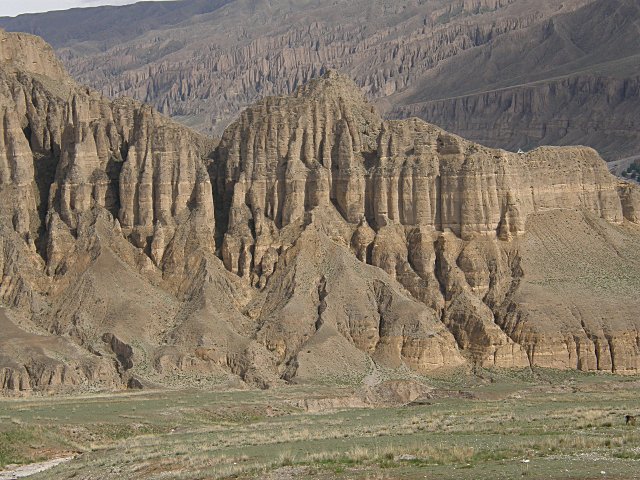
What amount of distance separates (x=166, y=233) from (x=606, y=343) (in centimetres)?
2677

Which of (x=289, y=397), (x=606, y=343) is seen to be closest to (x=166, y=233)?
(x=289, y=397)

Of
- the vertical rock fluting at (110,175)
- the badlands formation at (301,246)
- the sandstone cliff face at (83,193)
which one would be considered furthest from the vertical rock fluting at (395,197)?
the sandstone cliff face at (83,193)

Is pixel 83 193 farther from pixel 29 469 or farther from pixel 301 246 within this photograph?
pixel 29 469

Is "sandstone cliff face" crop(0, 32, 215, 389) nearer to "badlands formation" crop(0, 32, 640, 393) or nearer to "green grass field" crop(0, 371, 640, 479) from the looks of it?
"badlands formation" crop(0, 32, 640, 393)

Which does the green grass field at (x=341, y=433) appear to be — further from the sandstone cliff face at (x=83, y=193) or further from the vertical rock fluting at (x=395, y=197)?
the sandstone cliff face at (x=83, y=193)

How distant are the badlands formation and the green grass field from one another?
14.0 ft

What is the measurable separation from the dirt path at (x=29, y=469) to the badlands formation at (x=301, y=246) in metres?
22.2

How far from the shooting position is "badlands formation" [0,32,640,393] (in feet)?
285

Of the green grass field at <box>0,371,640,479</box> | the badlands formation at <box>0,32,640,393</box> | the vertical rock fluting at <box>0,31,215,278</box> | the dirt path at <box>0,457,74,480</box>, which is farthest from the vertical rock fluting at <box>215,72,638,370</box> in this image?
the dirt path at <box>0,457,74,480</box>

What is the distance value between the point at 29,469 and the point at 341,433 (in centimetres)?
1213

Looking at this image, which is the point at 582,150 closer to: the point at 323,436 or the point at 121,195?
the point at 121,195

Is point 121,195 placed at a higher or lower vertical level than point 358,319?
higher

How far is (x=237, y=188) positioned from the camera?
310 feet

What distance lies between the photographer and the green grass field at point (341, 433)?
159 ft
